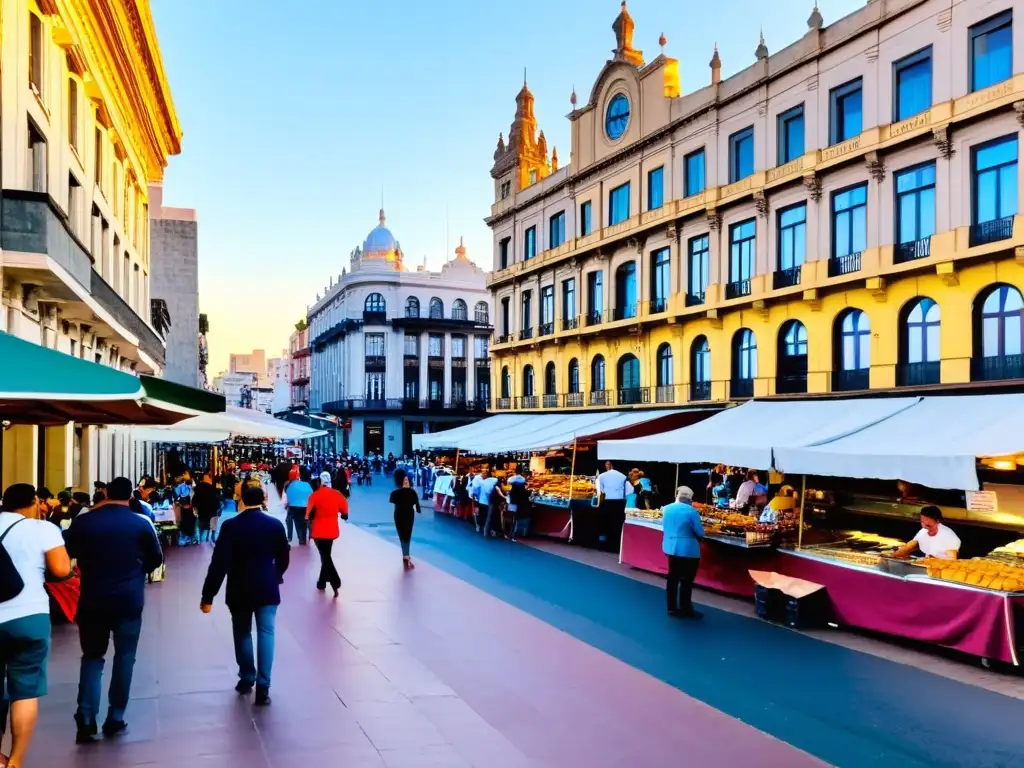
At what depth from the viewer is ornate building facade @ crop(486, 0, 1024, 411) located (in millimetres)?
17688

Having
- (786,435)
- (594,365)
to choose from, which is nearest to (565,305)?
(594,365)

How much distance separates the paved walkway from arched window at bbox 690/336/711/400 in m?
15.1

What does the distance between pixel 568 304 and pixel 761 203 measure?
1179 cm

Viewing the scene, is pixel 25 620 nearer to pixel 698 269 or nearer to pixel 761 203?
pixel 761 203

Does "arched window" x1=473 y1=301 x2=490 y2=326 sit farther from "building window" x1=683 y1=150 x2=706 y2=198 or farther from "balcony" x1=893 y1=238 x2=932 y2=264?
"balcony" x1=893 y1=238 x2=932 y2=264

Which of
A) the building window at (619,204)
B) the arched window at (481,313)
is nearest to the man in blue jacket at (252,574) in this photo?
the building window at (619,204)

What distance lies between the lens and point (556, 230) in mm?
34938

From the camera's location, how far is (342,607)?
10969mm

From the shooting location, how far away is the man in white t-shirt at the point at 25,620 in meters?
4.92

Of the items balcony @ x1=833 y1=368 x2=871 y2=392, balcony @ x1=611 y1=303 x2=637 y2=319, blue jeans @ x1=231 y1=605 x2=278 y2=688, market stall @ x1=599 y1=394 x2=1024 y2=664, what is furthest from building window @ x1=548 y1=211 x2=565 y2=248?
blue jeans @ x1=231 y1=605 x2=278 y2=688

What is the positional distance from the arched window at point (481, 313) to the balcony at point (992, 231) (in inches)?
2027

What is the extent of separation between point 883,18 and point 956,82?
284cm

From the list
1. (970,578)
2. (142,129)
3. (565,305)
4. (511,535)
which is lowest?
(511,535)

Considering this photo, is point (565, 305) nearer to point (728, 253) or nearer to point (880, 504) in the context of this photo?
point (728, 253)
